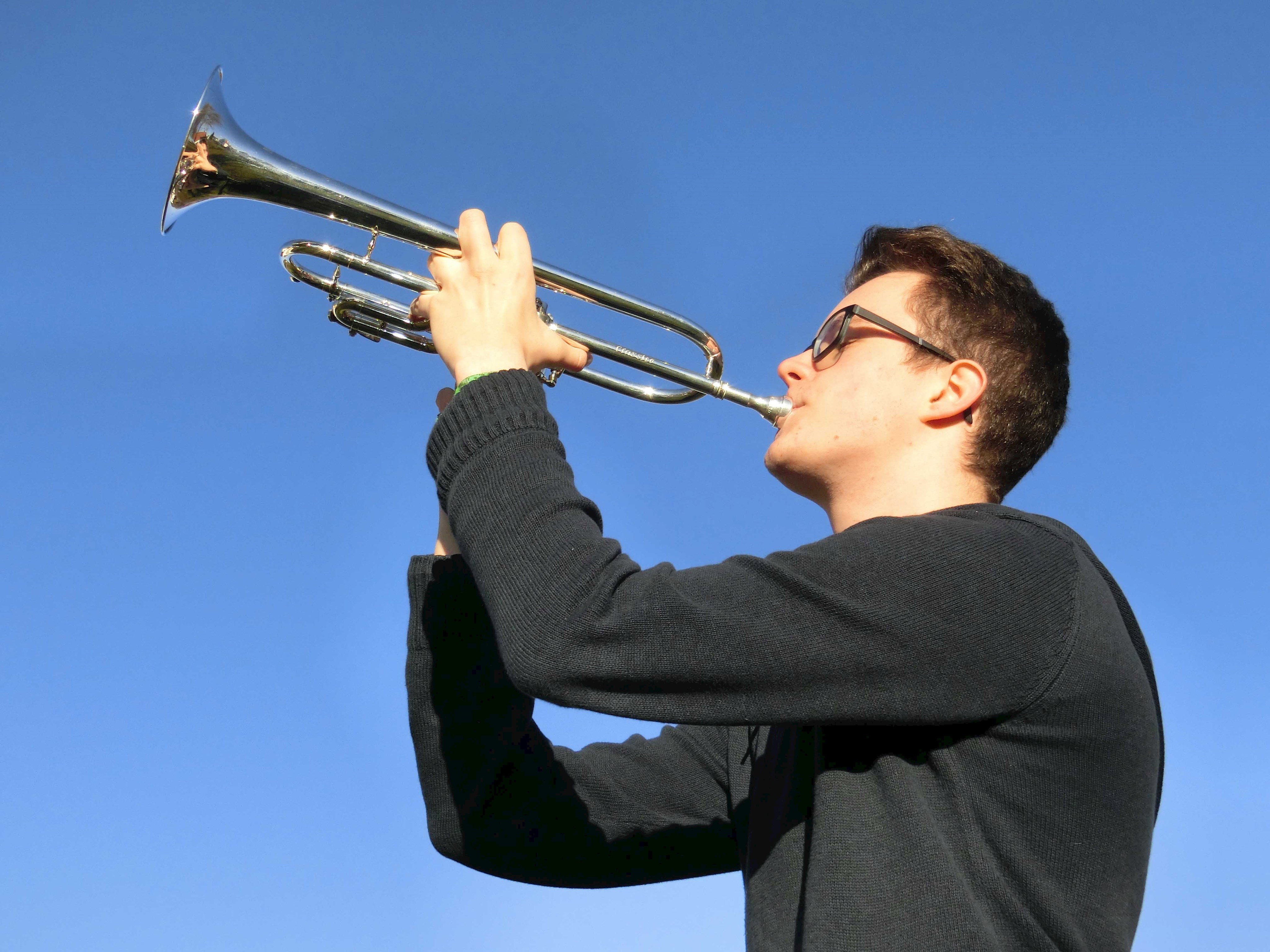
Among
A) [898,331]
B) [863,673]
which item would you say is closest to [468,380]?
[863,673]

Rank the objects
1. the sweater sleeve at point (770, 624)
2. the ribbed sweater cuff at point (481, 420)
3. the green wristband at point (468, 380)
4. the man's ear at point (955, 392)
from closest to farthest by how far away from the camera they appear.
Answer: the sweater sleeve at point (770, 624), the ribbed sweater cuff at point (481, 420), the green wristband at point (468, 380), the man's ear at point (955, 392)

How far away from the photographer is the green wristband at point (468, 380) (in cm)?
274

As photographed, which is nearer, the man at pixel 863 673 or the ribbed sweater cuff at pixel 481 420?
the man at pixel 863 673

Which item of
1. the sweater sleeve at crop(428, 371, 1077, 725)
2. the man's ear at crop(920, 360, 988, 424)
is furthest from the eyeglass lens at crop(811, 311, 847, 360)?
the sweater sleeve at crop(428, 371, 1077, 725)

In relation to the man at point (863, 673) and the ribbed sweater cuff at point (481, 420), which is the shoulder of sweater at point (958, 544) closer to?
the man at point (863, 673)

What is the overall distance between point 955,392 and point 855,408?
0.98 ft

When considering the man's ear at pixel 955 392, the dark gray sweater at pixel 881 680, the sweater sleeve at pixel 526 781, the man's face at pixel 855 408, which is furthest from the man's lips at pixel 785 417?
the sweater sleeve at pixel 526 781

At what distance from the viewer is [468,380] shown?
9.21 feet

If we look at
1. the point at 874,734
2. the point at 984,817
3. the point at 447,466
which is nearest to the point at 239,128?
the point at 447,466

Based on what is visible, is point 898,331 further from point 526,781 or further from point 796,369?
point 526,781

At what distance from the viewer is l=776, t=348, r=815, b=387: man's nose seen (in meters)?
3.59

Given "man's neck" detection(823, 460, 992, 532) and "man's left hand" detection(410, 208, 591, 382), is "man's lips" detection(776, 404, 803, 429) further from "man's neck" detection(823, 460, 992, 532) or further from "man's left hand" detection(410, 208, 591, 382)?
"man's left hand" detection(410, 208, 591, 382)

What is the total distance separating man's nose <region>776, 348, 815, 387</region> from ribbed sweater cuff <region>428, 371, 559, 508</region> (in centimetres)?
112

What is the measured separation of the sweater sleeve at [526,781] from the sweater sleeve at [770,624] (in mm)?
794
